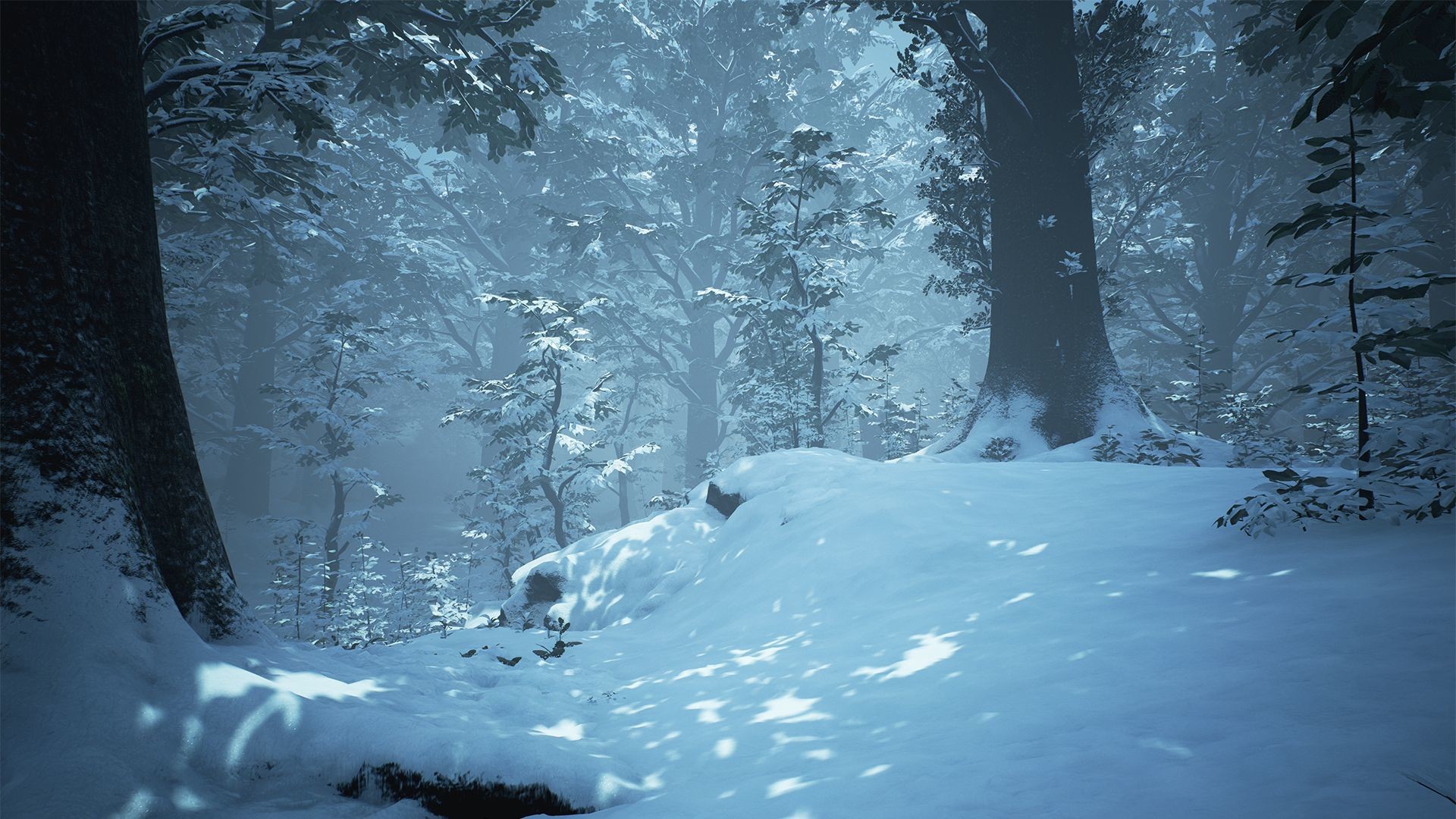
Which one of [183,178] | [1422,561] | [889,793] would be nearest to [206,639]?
[889,793]

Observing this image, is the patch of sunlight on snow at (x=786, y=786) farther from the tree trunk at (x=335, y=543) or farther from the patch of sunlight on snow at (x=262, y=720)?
the tree trunk at (x=335, y=543)

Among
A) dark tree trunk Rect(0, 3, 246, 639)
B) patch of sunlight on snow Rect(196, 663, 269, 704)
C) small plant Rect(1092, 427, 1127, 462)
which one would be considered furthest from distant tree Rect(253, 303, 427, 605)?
small plant Rect(1092, 427, 1127, 462)

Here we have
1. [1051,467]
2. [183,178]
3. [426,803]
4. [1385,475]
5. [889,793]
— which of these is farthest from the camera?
[183,178]

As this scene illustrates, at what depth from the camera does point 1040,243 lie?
855 centimetres

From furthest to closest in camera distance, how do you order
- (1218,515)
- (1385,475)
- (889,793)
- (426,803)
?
(1218,515) < (1385,475) < (426,803) < (889,793)

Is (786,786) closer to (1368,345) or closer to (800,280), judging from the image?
(1368,345)

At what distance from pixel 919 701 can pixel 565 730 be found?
1889 mm

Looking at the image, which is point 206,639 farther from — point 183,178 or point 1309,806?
point 183,178

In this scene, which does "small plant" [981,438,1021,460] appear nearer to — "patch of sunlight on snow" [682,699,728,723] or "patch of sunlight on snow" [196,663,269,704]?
"patch of sunlight on snow" [682,699,728,723]

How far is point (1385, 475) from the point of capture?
8.93ft

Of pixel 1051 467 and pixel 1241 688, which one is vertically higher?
pixel 1051 467

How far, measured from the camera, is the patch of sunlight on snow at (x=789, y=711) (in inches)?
105

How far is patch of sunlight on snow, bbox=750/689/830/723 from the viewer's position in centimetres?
265

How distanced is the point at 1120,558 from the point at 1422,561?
3.78ft
